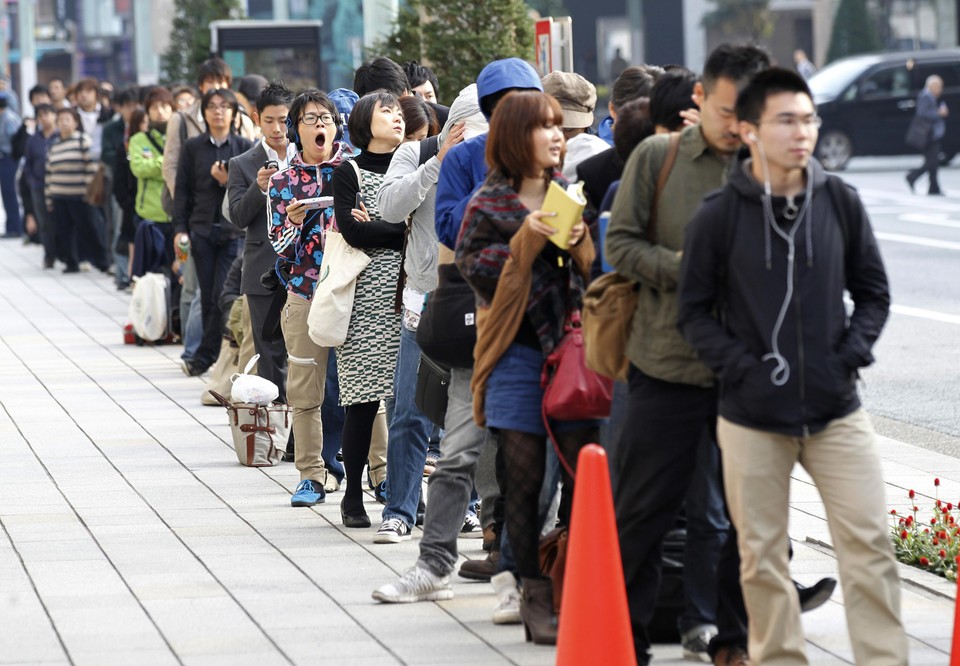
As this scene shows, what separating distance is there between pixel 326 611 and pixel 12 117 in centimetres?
2199

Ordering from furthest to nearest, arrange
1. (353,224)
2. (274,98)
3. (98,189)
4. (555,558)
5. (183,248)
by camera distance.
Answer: (98,189)
(183,248)
(274,98)
(353,224)
(555,558)

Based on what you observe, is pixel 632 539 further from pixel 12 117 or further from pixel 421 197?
pixel 12 117

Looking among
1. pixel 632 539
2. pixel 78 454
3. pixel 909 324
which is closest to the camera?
pixel 632 539

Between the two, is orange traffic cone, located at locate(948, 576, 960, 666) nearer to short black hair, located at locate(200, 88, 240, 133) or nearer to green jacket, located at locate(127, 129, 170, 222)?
short black hair, located at locate(200, 88, 240, 133)

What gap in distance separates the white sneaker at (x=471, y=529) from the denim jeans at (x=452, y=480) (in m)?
1.12

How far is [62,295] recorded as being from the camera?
64.2ft

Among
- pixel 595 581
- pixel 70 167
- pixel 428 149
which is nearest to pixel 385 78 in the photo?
pixel 428 149

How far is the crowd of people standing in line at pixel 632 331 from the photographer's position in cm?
489

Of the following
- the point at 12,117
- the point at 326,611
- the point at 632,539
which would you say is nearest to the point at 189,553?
the point at 326,611

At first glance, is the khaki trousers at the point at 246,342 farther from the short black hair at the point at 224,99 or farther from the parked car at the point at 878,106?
the parked car at the point at 878,106

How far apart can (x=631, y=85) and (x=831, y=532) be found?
290cm

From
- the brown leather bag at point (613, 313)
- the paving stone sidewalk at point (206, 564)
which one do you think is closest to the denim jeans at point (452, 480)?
the paving stone sidewalk at point (206, 564)

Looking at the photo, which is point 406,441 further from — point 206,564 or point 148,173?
point 148,173

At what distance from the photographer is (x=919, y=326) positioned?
15125 millimetres
